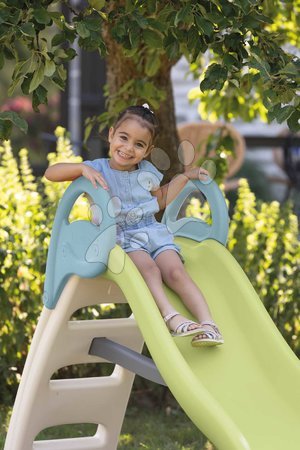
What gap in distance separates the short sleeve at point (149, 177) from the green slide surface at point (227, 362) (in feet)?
0.90

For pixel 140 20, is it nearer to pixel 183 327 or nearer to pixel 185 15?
pixel 185 15

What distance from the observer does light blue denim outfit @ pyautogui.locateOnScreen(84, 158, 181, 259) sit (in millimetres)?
3166

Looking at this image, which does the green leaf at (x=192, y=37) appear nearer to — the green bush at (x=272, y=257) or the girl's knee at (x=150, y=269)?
the girl's knee at (x=150, y=269)

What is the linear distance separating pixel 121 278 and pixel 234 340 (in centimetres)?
47

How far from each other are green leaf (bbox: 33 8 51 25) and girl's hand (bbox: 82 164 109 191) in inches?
18.5

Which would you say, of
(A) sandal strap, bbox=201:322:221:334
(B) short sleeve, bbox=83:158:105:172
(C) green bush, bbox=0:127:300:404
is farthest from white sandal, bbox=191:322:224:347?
(C) green bush, bbox=0:127:300:404

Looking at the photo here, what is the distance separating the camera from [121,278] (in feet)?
9.60

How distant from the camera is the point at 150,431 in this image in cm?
419

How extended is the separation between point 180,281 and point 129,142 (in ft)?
1.48

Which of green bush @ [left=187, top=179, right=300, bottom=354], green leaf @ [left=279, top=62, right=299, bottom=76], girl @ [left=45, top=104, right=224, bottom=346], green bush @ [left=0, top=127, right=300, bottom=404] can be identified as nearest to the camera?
green leaf @ [left=279, top=62, right=299, bottom=76]

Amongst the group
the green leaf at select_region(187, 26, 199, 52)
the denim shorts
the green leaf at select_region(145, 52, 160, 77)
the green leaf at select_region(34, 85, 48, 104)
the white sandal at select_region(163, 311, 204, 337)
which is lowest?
the white sandal at select_region(163, 311, 204, 337)

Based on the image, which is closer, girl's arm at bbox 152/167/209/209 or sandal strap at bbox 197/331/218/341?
sandal strap at bbox 197/331/218/341

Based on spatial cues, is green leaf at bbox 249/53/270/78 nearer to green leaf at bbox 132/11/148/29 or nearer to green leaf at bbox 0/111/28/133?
green leaf at bbox 132/11/148/29

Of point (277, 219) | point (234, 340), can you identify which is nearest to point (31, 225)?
point (277, 219)
